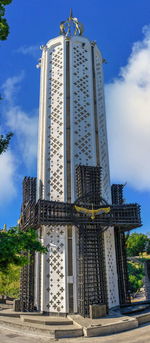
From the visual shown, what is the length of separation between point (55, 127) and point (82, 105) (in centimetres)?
376

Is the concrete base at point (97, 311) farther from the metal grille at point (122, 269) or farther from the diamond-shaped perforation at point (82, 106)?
the diamond-shaped perforation at point (82, 106)

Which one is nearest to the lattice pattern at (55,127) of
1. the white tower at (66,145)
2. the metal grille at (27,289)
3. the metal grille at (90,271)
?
the white tower at (66,145)

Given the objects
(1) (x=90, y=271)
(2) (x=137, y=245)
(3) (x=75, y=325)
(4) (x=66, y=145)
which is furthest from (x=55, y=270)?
(2) (x=137, y=245)

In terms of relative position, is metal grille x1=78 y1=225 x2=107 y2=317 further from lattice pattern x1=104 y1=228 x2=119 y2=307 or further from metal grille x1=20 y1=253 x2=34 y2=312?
metal grille x1=20 y1=253 x2=34 y2=312

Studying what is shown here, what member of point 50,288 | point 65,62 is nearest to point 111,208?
point 50,288

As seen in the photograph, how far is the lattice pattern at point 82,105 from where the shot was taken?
2258 cm

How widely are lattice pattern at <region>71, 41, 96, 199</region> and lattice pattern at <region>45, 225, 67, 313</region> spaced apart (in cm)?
648

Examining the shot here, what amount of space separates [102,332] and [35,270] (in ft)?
29.2

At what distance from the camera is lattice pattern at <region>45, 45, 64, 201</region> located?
21250mm

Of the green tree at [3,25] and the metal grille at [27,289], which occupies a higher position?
the green tree at [3,25]

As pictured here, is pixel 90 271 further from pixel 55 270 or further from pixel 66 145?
pixel 66 145

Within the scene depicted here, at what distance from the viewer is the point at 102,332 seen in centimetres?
1318

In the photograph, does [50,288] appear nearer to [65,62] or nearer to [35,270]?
[35,270]

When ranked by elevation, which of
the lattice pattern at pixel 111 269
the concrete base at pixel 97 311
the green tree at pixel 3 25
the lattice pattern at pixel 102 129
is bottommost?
the concrete base at pixel 97 311
